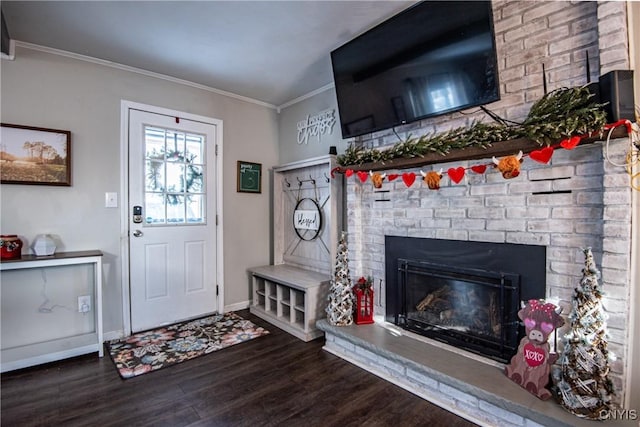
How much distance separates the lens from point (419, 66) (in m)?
1.95

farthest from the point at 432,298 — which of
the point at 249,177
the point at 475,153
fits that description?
the point at 249,177

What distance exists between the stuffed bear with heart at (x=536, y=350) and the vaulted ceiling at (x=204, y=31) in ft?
6.41

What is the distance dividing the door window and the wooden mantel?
5.89 feet

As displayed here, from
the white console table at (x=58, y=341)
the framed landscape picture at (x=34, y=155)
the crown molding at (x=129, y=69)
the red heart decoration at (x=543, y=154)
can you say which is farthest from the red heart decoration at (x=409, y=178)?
the framed landscape picture at (x=34, y=155)

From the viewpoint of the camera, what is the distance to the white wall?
2318 millimetres

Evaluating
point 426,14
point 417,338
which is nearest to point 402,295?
point 417,338

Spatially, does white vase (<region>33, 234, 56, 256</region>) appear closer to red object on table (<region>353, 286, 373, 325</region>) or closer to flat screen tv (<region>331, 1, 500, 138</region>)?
red object on table (<region>353, 286, 373, 325</region>)

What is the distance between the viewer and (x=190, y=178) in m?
3.13

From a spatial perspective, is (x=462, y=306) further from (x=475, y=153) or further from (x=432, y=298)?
(x=475, y=153)

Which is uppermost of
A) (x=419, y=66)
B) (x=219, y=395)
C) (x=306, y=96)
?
(x=306, y=96)

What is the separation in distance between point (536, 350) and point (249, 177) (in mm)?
2943

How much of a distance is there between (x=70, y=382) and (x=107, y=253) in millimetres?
1006

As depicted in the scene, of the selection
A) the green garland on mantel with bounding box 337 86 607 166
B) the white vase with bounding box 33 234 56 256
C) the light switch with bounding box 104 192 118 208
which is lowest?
the white vase with bounding box 33 234 56 256

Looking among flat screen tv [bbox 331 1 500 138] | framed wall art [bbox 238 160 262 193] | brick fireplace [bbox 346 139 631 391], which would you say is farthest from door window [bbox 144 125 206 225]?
brick fireplace [bbox 346 139 631 391]
